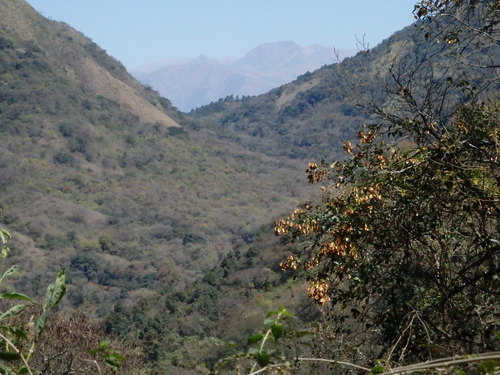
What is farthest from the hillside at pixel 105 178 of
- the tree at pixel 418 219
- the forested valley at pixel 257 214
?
the tree at pixel 418 219

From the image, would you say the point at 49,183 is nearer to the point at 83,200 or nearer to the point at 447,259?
the point at 83,200

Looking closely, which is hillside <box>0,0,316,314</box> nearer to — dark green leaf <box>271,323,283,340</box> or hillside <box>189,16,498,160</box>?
hillside <box>189,16,498,160</box>

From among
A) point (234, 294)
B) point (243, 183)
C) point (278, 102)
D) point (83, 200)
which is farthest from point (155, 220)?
point (278, 102)

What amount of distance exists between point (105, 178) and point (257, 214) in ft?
59.8

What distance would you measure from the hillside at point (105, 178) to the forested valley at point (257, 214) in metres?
0.28

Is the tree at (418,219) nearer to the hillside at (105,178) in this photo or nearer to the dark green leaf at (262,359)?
the dark green leaf at (262,359)

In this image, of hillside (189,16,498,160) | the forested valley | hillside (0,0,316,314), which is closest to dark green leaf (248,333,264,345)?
the forested valley

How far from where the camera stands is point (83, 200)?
227ft

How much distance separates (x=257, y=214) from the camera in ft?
245

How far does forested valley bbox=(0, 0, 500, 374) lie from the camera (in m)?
3.83

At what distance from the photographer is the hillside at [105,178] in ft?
180

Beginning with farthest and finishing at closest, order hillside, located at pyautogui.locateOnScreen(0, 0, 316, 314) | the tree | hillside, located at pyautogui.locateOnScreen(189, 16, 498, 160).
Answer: hillside, located at pyautogui.locateOnScreen(189, 16, 498, 160) → hillside, located at pyautogui.locateOnScreen(0, 0, 316, 314) → the tree

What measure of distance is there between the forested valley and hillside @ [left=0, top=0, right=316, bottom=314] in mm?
281

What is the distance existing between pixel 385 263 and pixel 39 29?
97.6m
